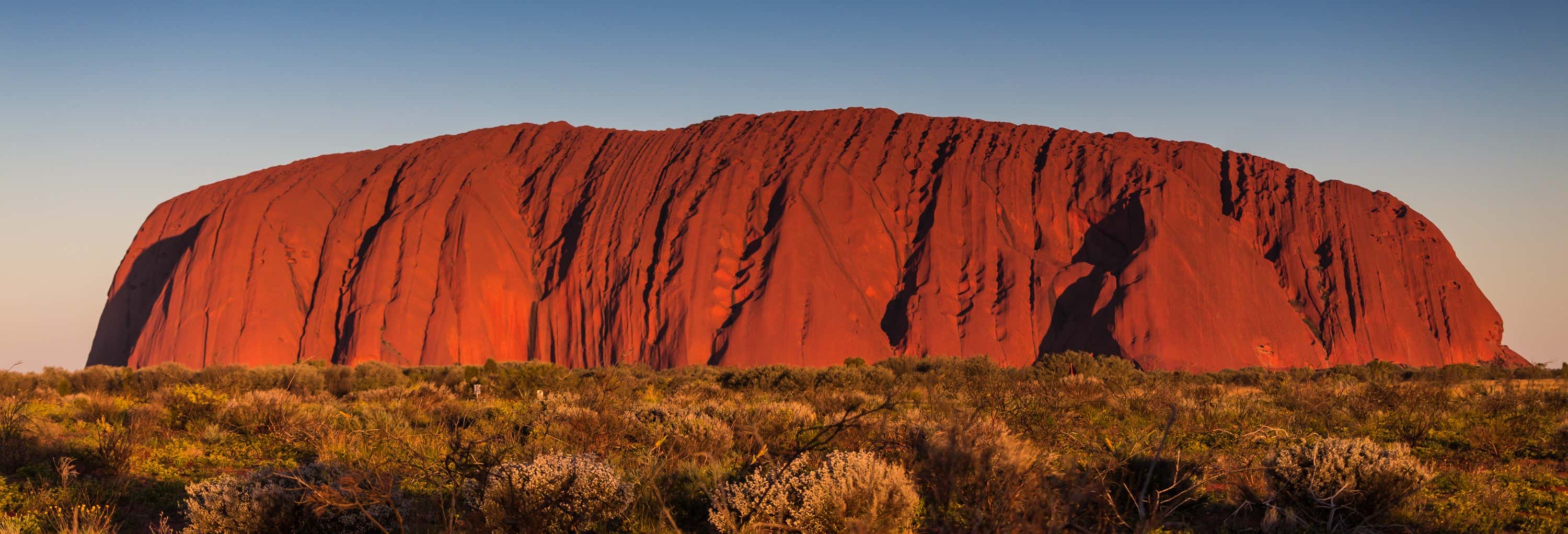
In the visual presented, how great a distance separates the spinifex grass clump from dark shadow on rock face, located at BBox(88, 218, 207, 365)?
1973 inches

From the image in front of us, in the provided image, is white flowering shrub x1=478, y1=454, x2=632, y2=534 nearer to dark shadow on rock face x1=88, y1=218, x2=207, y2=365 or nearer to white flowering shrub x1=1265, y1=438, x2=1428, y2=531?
white flowering shrub x1=1265, y1=438, x2=1428, y2=531

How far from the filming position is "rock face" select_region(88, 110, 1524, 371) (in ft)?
165

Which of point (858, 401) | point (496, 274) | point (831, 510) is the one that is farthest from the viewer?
point (496, 274)

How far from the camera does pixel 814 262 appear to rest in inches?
2056

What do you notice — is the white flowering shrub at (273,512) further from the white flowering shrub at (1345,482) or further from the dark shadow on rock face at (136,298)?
the dark shadow on rock face at (136,298)

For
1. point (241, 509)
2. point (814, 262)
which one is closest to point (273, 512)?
point (241, 509)

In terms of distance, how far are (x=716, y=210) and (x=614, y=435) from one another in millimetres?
46826

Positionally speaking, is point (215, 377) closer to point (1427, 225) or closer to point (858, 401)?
point (858, 401)

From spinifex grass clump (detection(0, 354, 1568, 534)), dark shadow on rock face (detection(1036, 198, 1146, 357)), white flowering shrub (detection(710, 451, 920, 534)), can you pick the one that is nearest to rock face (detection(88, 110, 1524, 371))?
dark shadow on rock face (detection(1036, 198, 1146, 357))

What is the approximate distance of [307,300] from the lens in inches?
2169

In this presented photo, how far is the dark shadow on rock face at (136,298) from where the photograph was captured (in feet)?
191

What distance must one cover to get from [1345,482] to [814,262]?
149ft

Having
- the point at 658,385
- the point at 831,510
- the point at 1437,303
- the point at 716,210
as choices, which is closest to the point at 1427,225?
the point at 1437,303

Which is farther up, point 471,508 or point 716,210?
point 716,210
